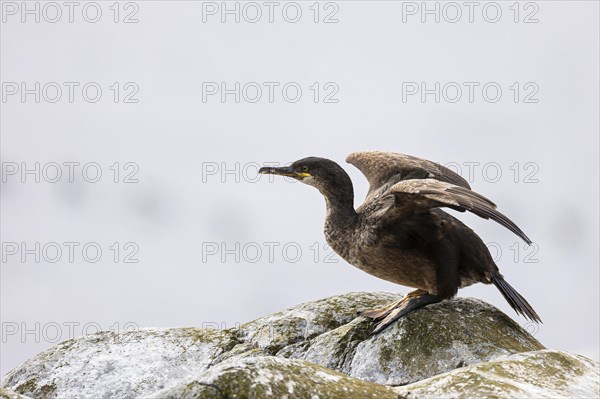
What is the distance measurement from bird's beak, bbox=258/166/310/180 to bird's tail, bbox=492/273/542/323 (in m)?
2.66

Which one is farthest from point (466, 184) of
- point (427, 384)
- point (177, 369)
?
point (427, 384)

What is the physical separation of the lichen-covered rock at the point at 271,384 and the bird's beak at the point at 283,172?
450 centimetres

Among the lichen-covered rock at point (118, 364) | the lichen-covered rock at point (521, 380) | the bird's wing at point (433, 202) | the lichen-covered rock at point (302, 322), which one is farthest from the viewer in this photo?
the lichen-covered rock at point (302, 322)

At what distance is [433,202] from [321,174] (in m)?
1.86

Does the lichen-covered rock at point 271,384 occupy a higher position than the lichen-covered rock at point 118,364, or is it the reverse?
the lichen-covered rock at point 271,384

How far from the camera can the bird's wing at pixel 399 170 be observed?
11.2 meters

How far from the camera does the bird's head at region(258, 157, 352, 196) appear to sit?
9961 millimetres

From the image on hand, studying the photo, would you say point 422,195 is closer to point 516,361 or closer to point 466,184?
point 516,361

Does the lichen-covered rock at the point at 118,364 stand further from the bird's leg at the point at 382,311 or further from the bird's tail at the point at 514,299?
the bird's tail at the point at 514,299

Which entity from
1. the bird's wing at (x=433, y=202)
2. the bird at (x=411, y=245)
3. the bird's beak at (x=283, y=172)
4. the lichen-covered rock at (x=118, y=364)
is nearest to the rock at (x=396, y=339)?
the bird at (x=411, y=245)

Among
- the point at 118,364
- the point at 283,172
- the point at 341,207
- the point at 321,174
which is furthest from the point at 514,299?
the point at 118,364

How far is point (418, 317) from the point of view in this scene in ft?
29.1

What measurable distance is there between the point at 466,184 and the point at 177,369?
495 centimetres

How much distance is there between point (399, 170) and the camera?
11352 mm
